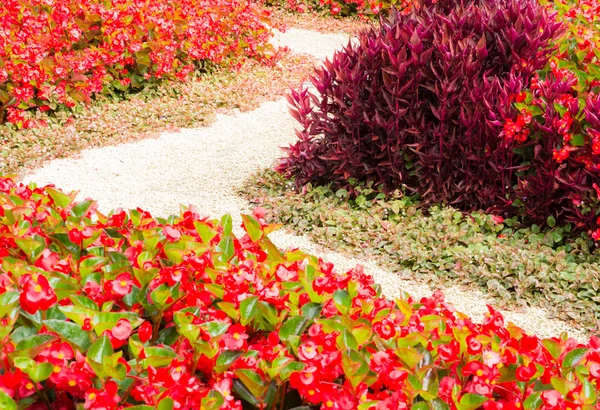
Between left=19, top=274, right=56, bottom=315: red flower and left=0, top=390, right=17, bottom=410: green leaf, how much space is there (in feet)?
0.90

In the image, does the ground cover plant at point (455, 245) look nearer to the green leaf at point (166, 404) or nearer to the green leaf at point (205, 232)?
the green leaf at point (205, 232)

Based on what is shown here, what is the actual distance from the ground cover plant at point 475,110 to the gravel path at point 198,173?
85cm

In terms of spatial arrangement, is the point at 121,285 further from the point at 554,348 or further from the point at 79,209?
the point at 554,348

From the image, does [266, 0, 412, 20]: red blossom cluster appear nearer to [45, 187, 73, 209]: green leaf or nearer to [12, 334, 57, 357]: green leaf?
[45, 187, 73, 209]: green leaf

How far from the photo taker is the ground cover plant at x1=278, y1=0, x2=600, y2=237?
4188 millimetres

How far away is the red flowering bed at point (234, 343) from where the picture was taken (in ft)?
5.07

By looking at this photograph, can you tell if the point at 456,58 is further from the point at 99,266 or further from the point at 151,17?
the point at 151,17

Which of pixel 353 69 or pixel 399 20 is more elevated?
pixel 399 20

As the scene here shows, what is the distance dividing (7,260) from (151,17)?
5299 mm

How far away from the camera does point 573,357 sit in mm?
1780

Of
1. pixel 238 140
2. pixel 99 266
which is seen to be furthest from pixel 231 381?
pixel 238 140

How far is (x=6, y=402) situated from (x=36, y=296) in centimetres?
30

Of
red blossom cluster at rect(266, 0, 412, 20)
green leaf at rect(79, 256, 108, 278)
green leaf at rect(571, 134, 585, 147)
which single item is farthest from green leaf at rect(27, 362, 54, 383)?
red blossom cluster at rect(266, 0, 412, 20)

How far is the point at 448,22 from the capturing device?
4500 millimetres
